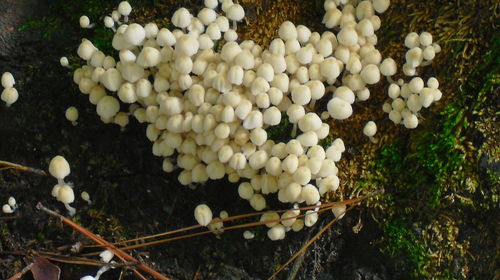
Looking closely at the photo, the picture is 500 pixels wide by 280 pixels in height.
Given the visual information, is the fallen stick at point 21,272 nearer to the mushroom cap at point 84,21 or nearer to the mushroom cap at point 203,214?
the mushroom cap at point 203,214

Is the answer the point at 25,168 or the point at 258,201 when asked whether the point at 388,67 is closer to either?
the point at 258,201

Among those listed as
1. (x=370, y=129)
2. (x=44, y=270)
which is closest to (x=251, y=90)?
(x=370, y=129)

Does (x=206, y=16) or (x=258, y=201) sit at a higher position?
(x=206, y=16)

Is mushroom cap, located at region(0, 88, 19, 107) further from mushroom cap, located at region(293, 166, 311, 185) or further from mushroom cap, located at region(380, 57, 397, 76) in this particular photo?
mushroom cap, located at region(380, 57, 397, 76)

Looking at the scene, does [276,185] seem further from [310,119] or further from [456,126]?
[456,126]

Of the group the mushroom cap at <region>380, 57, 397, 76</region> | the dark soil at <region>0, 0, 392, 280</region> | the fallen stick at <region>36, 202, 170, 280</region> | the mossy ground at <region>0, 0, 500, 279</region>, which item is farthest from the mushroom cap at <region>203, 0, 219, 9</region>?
the fallen stick at <region>36, 202, 170, 280</region>

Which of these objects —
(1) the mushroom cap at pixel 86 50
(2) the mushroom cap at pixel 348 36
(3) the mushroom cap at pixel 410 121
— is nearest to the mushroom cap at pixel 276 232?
(3) the mushroom cap at pixel 410 121
